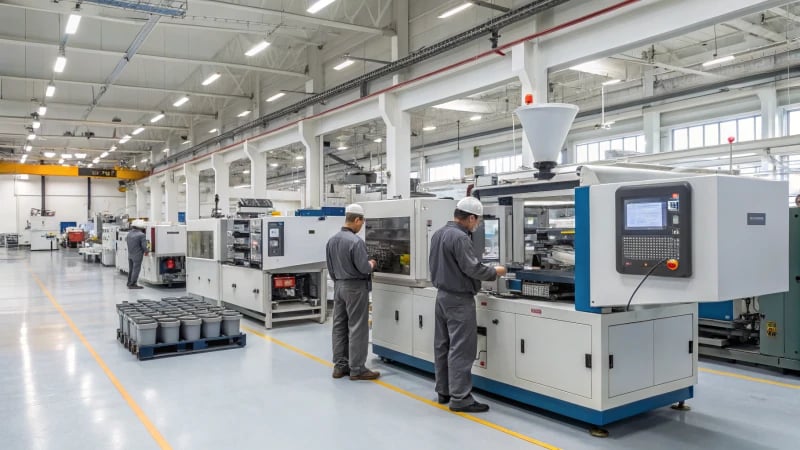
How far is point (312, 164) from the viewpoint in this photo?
13641 millimetres

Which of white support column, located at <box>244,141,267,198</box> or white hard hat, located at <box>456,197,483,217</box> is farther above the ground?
white support column, located at <box>244,141,267,198</box>

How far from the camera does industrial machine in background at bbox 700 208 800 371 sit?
5.56 metres

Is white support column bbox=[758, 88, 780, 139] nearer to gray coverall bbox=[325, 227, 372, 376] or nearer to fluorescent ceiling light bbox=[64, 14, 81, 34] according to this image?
gray coverall bbox=[325, 227, 372, 376]

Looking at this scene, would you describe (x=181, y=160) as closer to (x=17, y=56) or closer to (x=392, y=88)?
(x=17, y=56)

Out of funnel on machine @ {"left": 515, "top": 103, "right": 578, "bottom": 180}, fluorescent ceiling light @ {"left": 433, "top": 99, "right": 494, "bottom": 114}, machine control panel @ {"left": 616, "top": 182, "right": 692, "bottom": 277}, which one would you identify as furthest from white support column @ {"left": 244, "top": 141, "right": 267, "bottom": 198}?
machine control panel @ {"left": 616, "top": 182, "right": 692, "bottom": 277}

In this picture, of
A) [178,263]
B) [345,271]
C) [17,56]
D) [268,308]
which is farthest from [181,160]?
[345,271]

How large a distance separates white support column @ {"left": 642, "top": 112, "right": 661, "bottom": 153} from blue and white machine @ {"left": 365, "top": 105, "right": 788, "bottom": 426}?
9509 millimetres

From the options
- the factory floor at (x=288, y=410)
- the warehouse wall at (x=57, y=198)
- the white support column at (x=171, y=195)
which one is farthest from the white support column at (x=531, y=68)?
the warehouse wall at (x=57, y=198)

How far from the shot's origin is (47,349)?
22.4ft

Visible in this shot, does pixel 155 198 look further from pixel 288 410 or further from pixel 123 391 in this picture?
pixel 288 410

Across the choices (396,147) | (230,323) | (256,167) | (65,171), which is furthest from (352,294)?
(65,171)

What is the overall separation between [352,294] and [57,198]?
34789mm

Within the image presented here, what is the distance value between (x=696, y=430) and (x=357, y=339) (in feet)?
9.60

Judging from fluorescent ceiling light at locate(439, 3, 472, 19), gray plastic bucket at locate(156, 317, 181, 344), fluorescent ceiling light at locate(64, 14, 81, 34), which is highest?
fluorescent ceiling light at locate(64, 14, 81, 34)
